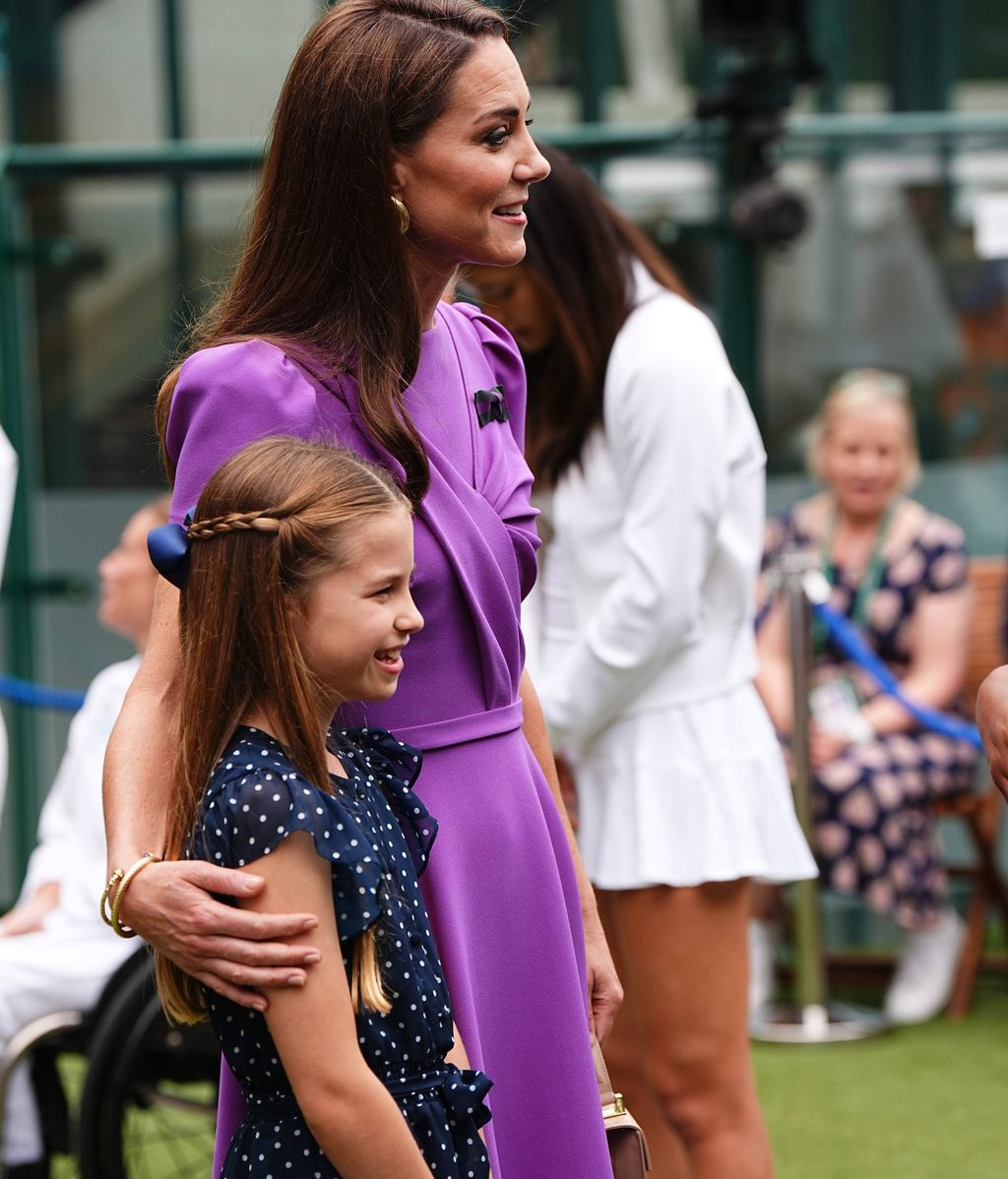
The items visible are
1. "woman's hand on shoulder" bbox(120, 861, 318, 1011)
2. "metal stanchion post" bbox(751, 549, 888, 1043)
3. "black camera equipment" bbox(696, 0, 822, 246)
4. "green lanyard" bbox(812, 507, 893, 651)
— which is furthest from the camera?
"black camera equipment" bbox(696, 0, 822, 246)

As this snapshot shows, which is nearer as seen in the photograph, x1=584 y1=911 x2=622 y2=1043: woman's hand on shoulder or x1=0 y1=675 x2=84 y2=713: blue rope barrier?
x1=584 y1=911 x2=622 y2=1043: woman's hand on shoulder

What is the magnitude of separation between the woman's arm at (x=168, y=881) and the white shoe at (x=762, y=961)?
3587 millimetres

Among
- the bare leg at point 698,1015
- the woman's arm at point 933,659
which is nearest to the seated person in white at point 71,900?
the bare leg at point 698,1015

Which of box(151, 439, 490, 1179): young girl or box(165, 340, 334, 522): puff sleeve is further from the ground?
box(165, 340, 334, 522): puff sleeve

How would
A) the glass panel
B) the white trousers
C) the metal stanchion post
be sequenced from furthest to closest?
1. the glass panel
2. the metal stanchion post
3. the white trousers

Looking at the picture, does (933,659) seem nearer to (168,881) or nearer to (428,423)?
(428,423)

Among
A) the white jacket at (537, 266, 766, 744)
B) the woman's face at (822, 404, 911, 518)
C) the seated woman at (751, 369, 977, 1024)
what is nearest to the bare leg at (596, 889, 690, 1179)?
the white jacket at (537, 266, 766, 744)

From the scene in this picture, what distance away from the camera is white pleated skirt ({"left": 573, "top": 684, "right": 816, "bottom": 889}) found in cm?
286

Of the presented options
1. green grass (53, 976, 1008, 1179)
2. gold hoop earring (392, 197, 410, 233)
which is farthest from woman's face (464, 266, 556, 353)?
green grass (53, 976, 1008, 1179)

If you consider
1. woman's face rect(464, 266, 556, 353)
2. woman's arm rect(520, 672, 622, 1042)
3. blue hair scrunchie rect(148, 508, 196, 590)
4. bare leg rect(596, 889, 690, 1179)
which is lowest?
bare leg rect(596, 889, 690, 1179)

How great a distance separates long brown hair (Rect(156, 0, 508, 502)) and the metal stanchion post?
309 cm

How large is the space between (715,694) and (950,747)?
2.53m

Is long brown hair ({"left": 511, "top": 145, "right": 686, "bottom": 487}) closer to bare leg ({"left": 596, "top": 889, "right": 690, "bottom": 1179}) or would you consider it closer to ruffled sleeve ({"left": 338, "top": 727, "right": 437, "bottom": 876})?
bare leg ({"left": 596, "top": 889, "right": 690, "bottom": 1179})

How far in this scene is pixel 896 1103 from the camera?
4.55 meters
